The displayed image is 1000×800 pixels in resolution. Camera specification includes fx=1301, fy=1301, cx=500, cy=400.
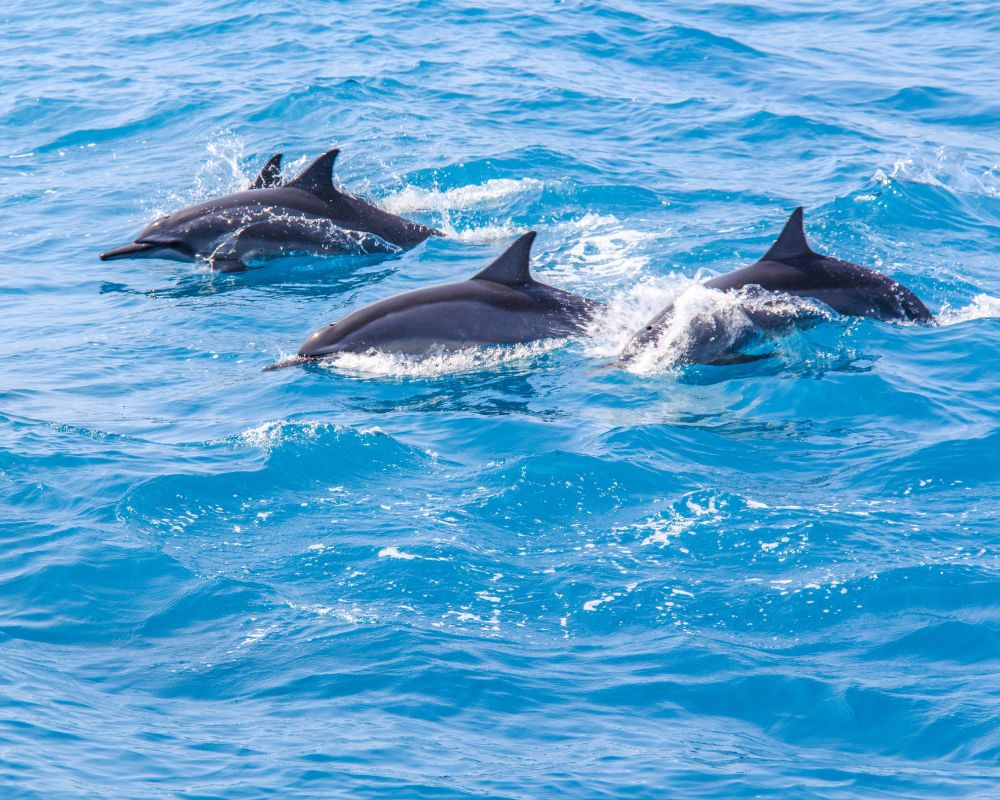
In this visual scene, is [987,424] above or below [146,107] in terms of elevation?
below

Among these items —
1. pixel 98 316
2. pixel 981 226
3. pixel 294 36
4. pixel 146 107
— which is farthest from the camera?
pixel 294 36

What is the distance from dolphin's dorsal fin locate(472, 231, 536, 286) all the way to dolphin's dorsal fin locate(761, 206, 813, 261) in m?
2.77

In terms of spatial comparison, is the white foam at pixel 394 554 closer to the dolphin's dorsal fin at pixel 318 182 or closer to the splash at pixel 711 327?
the splash at pixel 711 327

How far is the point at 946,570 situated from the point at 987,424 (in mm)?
3248

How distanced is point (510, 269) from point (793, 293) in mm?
3183

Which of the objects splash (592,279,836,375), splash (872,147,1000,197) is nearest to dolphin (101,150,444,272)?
splash (592,279,836,375)

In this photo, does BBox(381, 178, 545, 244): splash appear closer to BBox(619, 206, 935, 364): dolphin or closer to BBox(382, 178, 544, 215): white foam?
BBox(382, 178, 544, 215): white foam

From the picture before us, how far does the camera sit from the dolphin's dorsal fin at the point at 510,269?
14516 millimetres

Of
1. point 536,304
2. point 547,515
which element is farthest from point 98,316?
point 547,515

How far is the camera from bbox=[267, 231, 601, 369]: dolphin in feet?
46.5

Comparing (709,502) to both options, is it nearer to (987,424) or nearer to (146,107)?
(987,424)

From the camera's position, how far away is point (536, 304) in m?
14.7

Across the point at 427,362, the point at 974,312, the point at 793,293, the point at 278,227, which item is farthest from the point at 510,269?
the point at 974,312

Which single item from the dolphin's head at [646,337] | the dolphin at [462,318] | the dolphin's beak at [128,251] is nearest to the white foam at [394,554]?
the dolphin at [462,318]
